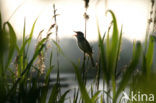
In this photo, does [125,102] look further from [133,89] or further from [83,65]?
[83,65]

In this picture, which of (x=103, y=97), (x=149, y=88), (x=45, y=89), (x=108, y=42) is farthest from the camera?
(x=103, y=97)

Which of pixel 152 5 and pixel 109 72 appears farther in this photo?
pixel 152 5

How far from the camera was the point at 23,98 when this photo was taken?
5.39 feet

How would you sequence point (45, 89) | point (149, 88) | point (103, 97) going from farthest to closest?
point (103, 97) → point (45, 89) → point (149, 88)

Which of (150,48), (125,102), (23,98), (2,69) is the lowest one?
(125,102)

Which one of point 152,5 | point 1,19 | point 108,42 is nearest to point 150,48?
point 108,42

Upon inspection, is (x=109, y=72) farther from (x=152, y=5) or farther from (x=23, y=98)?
(x=152, y=5)

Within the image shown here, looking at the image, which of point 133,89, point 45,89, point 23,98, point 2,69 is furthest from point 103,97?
point 2,69

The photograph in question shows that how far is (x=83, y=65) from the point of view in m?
1.99

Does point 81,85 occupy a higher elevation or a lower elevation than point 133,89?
higher

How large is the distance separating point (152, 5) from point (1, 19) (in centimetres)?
133

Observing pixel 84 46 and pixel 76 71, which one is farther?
pixel 84 46

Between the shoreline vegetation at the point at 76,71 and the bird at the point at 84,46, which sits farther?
the bird at the point at 84,46

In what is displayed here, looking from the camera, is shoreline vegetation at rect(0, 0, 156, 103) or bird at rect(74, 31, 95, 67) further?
bird at rect(74, 31, 95, 67)
